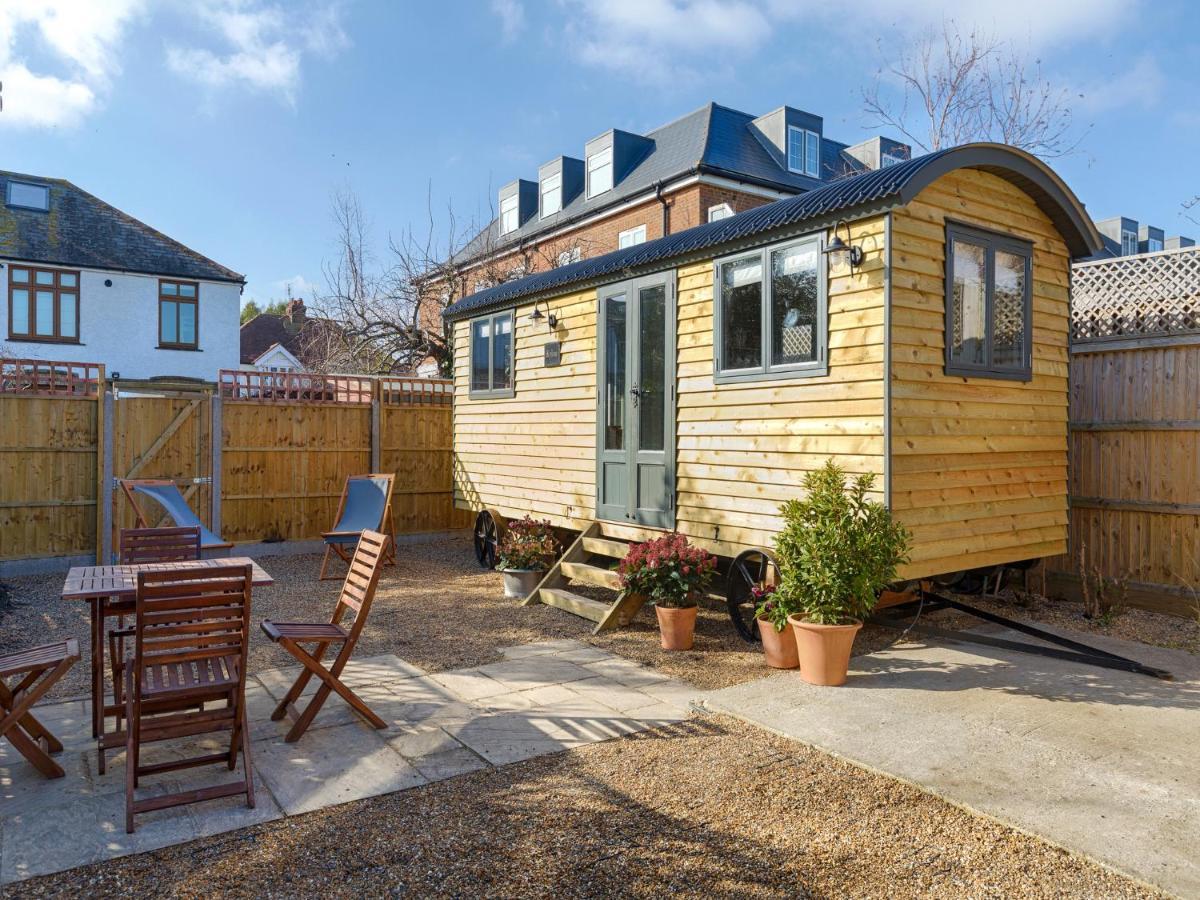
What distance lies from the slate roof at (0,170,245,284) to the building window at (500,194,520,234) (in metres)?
7.01

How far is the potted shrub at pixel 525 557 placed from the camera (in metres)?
7.49

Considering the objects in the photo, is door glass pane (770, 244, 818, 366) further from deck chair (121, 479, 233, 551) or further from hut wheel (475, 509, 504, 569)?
deck chair (121, 479, 233, 551)

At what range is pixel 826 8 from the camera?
1141cm

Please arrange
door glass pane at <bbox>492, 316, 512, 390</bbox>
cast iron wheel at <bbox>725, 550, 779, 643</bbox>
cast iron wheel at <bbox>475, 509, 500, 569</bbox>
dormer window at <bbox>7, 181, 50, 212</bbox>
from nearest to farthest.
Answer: cast iron wheel at <bbox>725, 550, 779, 643</bbox> < door glass pane at <bbox>492, 316, 512, 390</bbox> < cast iron wheel at <bbox>475, 509, 500, 569</bbox> < dormer window at <bbox>7, 181, 50, 212</bbox>

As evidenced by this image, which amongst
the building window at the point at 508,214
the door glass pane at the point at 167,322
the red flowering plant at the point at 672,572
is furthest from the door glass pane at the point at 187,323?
the red flowering plant at the point at 672,572

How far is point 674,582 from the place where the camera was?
5676 mm

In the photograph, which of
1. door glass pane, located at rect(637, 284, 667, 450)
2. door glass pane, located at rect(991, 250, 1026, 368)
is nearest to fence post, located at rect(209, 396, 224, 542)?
door glass pane, located at rect(637, 284, 667, 450)

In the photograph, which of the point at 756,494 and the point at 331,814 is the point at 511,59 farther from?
the point at 331,814

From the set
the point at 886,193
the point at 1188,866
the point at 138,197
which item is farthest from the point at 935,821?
the point at 138,197

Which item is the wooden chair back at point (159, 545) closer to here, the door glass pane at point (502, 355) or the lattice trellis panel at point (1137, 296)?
the door glass pane at point (502, 355)

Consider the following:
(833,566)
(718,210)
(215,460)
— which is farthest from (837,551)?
(718,210)

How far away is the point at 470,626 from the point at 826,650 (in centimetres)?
293

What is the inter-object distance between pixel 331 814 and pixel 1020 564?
618 centimetres

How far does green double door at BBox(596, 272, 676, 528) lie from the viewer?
6.80 meters
